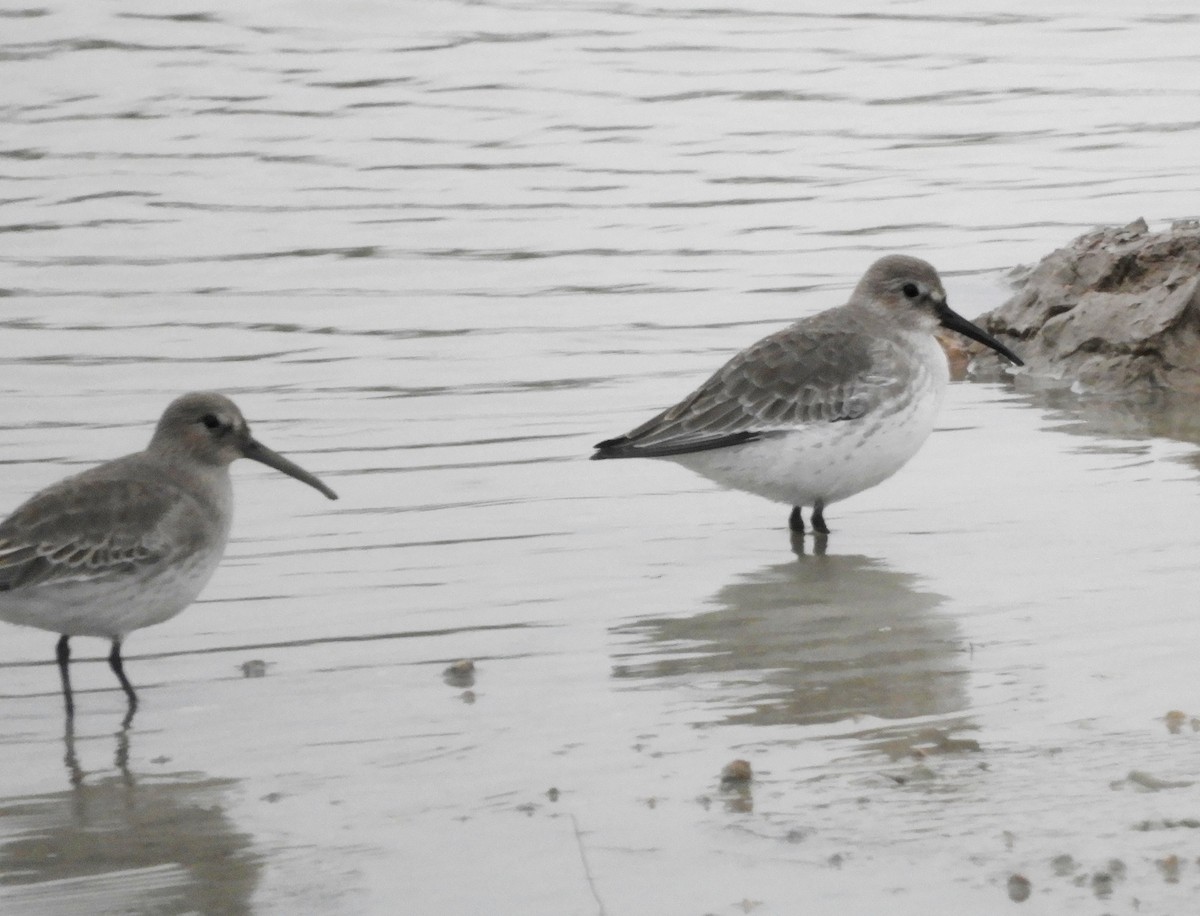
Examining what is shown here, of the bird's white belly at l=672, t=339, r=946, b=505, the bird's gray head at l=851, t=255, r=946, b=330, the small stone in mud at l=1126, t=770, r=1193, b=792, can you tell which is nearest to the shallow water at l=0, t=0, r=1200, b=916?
the small stone in mud at l=1126, t=770, r=1193, b=792

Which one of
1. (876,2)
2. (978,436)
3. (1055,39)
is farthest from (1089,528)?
(876,2)

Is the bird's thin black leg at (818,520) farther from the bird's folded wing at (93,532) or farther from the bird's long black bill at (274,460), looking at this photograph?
the bird's folded wing at (93,532)

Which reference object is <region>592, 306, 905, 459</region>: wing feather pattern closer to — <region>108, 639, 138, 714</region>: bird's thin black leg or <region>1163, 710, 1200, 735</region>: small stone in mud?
<region>108, 639, 138, 714</region>: bird's thin black leg

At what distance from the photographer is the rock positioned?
1147 cm

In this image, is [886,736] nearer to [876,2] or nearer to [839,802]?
[839,802]

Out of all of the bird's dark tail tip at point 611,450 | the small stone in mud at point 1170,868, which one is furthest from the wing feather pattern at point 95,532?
the small stone in mud at point 1170,868

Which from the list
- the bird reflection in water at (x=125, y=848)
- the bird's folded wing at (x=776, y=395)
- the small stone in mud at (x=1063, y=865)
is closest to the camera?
the small stone in mud at (x=1063, y=865)

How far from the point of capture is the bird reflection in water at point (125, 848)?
5469mm

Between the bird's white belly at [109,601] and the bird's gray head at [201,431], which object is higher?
the bird's gray head at [201,431]

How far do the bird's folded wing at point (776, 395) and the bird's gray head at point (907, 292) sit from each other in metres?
0.41

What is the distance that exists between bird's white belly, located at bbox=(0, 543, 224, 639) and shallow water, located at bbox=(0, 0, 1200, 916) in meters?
0.28

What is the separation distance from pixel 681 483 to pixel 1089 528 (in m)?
2.17

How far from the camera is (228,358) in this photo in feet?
41.1

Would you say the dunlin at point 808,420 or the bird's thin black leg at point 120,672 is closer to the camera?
the bird's thin black leg at point 120,672
